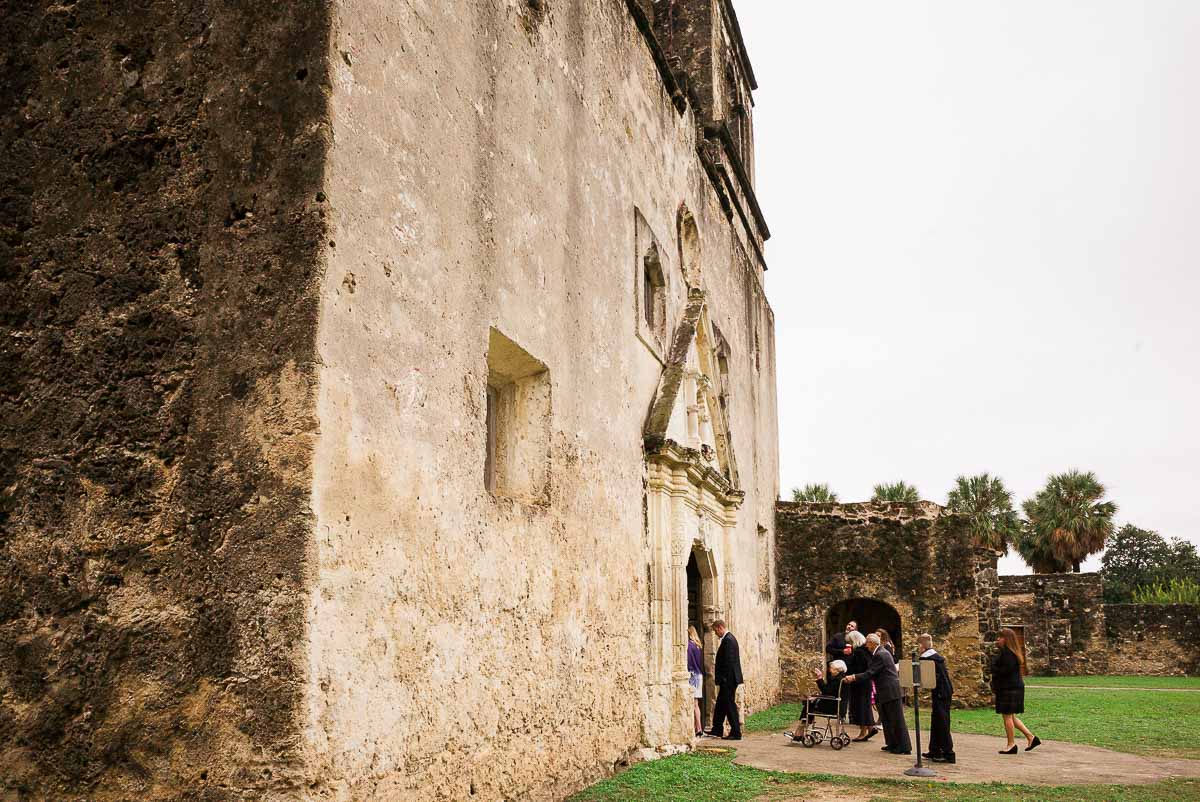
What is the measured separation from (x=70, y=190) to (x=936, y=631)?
15649 millimetres

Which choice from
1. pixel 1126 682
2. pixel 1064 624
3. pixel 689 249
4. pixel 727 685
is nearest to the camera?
pixel 727 685

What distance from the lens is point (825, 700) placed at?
1111 centimetres

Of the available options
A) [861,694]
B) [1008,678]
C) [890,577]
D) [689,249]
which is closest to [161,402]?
[1008,678]

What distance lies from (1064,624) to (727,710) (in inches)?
837

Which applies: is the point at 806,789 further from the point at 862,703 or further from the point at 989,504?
the point at 989,504

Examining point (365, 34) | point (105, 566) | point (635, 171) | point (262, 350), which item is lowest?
point (105, 566)

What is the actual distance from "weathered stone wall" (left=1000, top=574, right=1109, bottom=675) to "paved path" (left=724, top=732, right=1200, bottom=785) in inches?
765

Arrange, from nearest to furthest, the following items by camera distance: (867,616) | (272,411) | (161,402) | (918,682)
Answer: (272,411), (161,402), (918,682), (867,616)

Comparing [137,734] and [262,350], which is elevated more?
[262,350]

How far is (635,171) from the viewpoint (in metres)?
10.1

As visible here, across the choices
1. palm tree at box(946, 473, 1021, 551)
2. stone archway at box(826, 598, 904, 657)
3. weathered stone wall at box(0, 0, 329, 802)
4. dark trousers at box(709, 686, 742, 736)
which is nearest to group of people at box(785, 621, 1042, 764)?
dark trousers at box(709, 686, 742, 736)

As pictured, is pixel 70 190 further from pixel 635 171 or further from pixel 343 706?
pixel 635 171

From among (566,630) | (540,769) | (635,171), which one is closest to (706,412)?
(635,171)

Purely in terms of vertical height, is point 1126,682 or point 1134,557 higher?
point 1134,557
